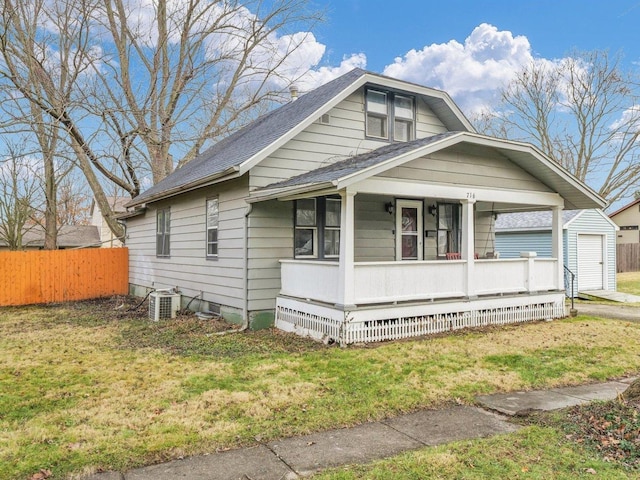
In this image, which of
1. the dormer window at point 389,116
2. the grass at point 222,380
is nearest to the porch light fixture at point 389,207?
the dormer window at point 389,116

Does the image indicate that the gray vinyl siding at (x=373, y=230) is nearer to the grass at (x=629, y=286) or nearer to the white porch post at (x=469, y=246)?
the white porch post at (x=469, y=246)

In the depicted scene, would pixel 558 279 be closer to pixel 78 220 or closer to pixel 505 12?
pixel 505 12

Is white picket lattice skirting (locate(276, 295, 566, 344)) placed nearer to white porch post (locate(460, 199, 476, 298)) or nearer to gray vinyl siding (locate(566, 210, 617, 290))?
white porch post (locate(460, 199, 476, 298))

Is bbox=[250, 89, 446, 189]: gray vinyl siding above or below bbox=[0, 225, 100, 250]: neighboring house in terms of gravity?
above

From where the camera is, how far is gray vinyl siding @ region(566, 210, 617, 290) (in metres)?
16.6

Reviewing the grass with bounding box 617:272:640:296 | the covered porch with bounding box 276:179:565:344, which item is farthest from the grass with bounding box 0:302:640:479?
the grass with bounding box 617:272:640:296

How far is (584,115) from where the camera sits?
2856cm

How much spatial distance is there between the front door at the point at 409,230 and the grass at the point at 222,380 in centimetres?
294

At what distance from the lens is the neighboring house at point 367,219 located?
26.6ft

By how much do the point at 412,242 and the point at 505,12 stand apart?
32.9ft

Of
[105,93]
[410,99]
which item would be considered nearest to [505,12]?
[410,99]

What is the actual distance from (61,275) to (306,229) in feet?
33.2

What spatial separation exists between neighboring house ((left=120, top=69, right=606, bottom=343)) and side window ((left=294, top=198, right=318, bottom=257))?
0.07 ft

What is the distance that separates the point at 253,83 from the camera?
21797 millimetres
